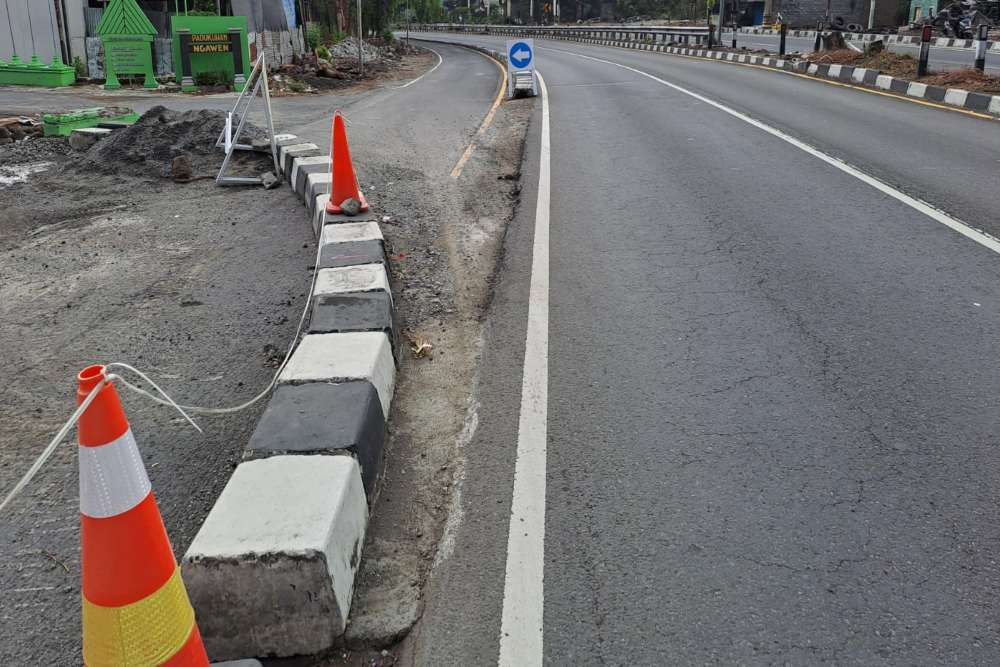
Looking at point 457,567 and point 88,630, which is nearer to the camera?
point 88,630

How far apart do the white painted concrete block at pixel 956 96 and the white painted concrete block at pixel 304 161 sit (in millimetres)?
12102

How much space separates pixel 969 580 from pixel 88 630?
2.73 metres

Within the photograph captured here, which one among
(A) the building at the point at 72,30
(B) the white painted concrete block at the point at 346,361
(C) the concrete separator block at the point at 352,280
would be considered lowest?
(B) the white painted concrete block at the point at 346,361

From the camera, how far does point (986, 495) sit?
3.30m

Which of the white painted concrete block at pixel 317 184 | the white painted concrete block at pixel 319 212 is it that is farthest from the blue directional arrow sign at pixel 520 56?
the white painted concrete block at pixel 319 212

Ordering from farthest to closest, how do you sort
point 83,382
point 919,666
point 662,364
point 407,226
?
point 407,226
point 662,364
point 919,666
point 83,382

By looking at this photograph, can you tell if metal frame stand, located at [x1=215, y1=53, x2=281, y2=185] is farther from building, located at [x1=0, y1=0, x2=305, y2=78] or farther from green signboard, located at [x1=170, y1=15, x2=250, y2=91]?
building, located at [x1=0, y1=0, x2=305, y2=78]

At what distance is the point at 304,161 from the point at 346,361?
17.4ft

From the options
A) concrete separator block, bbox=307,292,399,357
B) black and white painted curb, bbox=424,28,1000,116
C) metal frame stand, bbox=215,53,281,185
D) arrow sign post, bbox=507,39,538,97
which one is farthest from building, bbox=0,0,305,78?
concrete separator block, bbox=307,292,399,357

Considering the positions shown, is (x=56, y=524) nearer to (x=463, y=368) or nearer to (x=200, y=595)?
(x=200, y=595)

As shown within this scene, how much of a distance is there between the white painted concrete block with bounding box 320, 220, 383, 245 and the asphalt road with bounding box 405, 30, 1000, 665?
40.1 inches

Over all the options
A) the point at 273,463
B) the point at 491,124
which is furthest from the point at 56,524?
the point at 491,124

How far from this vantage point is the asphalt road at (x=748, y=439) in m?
2.71

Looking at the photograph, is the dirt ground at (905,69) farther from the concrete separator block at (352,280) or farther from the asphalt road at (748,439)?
the concrete separator block at (352,280)
